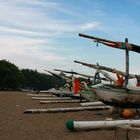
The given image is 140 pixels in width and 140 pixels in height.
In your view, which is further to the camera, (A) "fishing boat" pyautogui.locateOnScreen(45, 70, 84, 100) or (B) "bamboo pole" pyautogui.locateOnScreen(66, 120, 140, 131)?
(A) "fishing boat" pyautogui.locateOnScreen(45, 70, 84, 100)

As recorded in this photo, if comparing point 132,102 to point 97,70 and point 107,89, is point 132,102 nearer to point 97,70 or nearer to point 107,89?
point 107,89

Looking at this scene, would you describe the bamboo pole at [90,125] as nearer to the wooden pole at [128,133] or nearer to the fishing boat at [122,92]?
the fishing boat at [122,92]

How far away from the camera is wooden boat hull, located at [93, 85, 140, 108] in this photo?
1759cm

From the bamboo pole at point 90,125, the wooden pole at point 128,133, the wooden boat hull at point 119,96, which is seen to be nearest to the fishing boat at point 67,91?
the wooden boat hull at point 119,96

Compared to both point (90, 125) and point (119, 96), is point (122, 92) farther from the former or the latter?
point (90, 125)

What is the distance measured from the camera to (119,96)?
695 inches

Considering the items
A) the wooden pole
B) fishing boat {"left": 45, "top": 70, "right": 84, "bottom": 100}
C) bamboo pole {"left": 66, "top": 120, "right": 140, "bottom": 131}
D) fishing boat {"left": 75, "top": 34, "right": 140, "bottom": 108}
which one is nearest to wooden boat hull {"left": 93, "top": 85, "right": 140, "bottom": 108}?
fishing boat {"left": 75, "top": 34, "right": 140, "bottom": 108}

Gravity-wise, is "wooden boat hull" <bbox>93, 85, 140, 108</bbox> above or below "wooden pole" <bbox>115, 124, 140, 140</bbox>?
above

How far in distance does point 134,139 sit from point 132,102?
11.2m

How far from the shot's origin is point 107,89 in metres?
17.9

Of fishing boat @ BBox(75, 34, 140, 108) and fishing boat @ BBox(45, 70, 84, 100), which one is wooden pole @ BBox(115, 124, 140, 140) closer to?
fishing boat @ BBox(75, 34, 140, 108)

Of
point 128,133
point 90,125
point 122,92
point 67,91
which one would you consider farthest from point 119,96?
point 67,91

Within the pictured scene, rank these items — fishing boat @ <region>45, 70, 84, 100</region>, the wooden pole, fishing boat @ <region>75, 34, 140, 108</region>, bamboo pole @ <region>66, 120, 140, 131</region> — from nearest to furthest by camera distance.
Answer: the wooden pole, bamboo pole @ <region>66, 120, 140, 131</region>, fishing boat @ <region>75, 34, 140, 108</region>, fishing boat @ <region>45, 70, 84, 100</region>

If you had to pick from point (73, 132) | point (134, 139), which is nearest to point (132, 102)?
point (73, 132)
